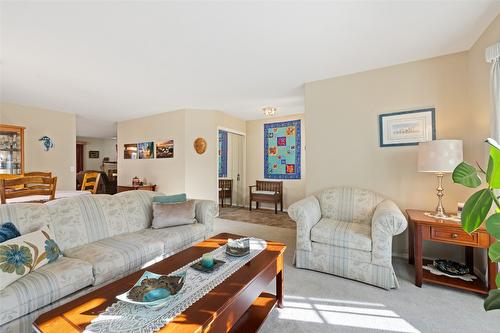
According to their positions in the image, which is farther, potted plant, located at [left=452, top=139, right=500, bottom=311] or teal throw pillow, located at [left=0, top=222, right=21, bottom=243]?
teal throw pillow, located at [left=0, top=222, right=21, bottom=243]

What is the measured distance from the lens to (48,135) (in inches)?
176

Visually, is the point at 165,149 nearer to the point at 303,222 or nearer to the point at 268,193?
the point at 268,193

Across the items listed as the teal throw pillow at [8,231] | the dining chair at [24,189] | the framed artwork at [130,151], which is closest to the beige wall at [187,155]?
the framed artwork at [130,151]

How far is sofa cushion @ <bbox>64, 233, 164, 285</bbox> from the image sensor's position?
164cm

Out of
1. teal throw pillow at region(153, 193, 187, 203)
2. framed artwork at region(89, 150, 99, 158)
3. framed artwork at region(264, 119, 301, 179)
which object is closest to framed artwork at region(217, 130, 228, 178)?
framed artwork at region(264, 119, 301, 179)

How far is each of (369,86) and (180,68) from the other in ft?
8.16

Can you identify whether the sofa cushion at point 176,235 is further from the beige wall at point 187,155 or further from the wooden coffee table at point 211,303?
the beige wall at point 187,155

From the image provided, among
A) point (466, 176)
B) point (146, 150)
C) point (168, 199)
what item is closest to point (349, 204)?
point (466, 176)

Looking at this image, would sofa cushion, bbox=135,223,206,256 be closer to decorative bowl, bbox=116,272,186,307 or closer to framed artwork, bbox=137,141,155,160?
decorative bowl, bbox=116,272,186,307

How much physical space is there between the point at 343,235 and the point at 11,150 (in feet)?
18.8

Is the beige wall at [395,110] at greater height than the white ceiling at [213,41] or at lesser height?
lesser

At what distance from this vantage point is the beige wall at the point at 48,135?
4.11 metres

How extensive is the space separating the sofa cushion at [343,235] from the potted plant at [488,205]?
1.20 metres

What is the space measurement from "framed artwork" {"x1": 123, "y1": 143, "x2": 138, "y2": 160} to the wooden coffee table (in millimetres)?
4623
